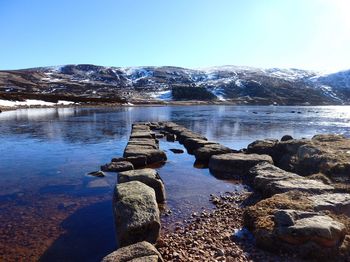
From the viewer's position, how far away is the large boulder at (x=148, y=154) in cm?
1676

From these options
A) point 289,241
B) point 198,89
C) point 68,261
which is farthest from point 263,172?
point 198,89

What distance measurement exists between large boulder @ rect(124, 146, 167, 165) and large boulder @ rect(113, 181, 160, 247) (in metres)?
7.55

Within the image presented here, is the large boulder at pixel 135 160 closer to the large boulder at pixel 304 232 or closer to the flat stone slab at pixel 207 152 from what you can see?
the flat stone slab at pixel 207 152

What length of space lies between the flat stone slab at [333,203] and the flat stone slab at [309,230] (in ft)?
3.18

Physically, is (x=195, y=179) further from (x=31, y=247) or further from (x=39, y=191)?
(x=31, y=247)

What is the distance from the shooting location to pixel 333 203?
891 centimetres

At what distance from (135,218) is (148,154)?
8929 mm

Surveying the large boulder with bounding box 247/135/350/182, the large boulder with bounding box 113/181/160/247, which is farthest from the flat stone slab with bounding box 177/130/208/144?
the large boulder with bounding box 113/181/160/247

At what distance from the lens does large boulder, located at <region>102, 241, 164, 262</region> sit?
6.46 m

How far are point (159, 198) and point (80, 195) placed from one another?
110 inches

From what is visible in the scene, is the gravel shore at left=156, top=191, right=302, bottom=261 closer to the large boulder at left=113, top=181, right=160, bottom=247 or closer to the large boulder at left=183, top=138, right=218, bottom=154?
the large boulder at left=113, top=181, right=160, bottom=247

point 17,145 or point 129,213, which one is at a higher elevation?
point 129,213

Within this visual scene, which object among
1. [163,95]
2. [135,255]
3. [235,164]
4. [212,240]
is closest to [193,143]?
[235,164]

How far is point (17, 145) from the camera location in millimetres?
22406
